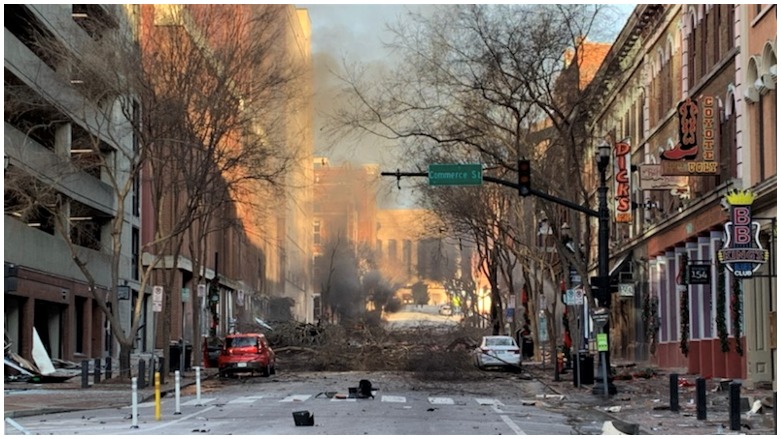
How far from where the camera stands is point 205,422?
19.7 meters

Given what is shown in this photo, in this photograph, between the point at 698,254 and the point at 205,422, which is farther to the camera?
the point at 698,254

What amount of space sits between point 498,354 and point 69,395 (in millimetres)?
18015

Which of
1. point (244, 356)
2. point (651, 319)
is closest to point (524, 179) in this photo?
point (244, 356)

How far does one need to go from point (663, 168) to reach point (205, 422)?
57.3 feet

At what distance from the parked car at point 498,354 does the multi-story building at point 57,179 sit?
1278cm

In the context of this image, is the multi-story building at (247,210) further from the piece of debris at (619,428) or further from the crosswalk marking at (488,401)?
the piece of debris at (619,428)

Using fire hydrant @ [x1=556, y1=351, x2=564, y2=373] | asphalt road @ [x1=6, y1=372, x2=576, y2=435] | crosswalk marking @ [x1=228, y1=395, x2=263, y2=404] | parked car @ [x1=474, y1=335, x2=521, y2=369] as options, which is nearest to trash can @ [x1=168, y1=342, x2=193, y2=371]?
asphalt road @ [x1=6, y1=372, x2=576, y2=435]

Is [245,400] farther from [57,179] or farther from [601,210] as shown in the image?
[57,179]

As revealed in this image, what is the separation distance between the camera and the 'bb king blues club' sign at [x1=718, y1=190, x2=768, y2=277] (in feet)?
82.2

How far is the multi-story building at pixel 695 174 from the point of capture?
29547mm

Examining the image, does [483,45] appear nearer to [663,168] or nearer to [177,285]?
[663,168]

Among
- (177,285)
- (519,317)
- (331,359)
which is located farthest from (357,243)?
(331,359)

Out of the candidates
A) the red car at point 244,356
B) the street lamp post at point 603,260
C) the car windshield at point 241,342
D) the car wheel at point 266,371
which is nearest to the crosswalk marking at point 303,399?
the street lamp post at point 603,260

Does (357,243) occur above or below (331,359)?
above
